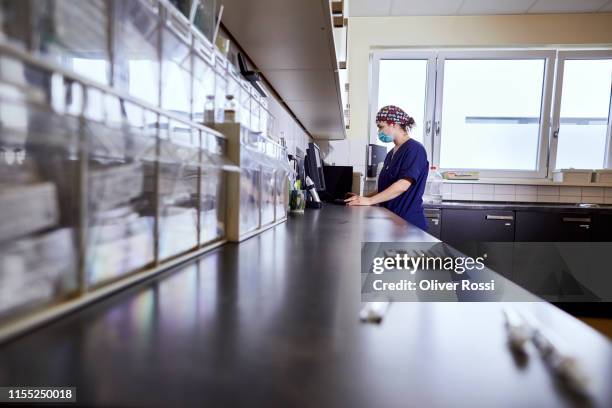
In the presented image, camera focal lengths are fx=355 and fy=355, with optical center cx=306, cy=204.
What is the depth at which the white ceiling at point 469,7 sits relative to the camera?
3.11m

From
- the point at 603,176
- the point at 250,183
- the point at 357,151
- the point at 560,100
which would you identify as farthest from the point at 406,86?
the point at 250,183

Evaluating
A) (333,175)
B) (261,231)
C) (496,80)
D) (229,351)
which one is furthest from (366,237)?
(496,80)

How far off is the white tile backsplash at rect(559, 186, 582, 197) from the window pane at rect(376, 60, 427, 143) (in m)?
1.41

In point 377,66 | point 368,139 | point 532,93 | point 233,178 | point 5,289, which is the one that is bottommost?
Answer: point 5,289

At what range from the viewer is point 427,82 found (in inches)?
138

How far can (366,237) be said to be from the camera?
3.39 feet

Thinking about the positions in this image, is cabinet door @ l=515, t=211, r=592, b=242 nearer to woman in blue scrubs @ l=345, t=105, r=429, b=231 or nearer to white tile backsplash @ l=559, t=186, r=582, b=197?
white tile backsplash @ l=559, t=186, r=582, b=197

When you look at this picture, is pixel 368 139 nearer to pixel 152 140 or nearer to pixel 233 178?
pixel 233 178

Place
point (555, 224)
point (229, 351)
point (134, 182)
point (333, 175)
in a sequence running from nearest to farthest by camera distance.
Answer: point (229, 351) < point (134, 182) < point (555, 224) < point (333, 175)

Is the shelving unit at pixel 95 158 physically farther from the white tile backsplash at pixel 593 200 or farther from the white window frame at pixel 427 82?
the white tile backsplash at pixel 593 200

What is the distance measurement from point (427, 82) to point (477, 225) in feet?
4.92

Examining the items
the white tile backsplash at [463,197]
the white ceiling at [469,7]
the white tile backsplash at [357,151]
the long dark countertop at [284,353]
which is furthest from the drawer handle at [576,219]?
the long dark countertop at [284,353]

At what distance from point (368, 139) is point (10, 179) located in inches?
135

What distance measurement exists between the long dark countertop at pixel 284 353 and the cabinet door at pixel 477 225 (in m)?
2.69
